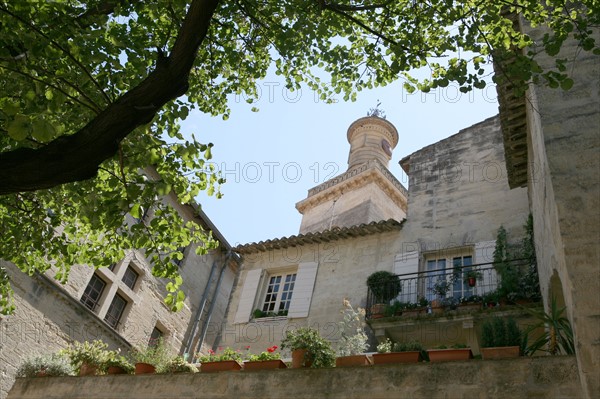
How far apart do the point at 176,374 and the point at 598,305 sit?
17.5 ft

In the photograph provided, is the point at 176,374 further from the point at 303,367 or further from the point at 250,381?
the point at 303,367

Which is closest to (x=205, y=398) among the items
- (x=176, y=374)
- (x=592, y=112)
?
(x=176, y=374)

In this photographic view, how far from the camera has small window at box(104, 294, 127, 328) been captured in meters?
16.4

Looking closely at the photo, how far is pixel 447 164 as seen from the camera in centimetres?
1522

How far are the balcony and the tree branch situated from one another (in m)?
7.77

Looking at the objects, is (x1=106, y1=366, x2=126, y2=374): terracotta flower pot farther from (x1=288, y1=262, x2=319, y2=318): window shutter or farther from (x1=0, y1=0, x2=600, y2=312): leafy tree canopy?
(x1=288, y1=262, x2=319, y2=318): window shutter

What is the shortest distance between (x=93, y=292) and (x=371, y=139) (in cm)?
1695

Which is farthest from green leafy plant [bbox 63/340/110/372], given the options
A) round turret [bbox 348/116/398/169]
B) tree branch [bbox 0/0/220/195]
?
round turret [bbox 348/116/398/169]

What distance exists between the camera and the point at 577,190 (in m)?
6.02

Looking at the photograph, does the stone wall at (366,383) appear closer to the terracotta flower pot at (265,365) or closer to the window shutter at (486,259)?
the terracotta flower pot at (265,365)

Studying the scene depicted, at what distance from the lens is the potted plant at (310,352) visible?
24.6ft

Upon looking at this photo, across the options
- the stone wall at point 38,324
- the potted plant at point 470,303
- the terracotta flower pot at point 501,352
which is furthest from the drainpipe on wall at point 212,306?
the terracotta flower pot at point 501,352

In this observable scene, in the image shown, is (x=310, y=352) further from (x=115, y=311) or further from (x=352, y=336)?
(x=115, y=311)

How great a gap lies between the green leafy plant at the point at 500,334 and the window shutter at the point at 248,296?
896 centimetres
